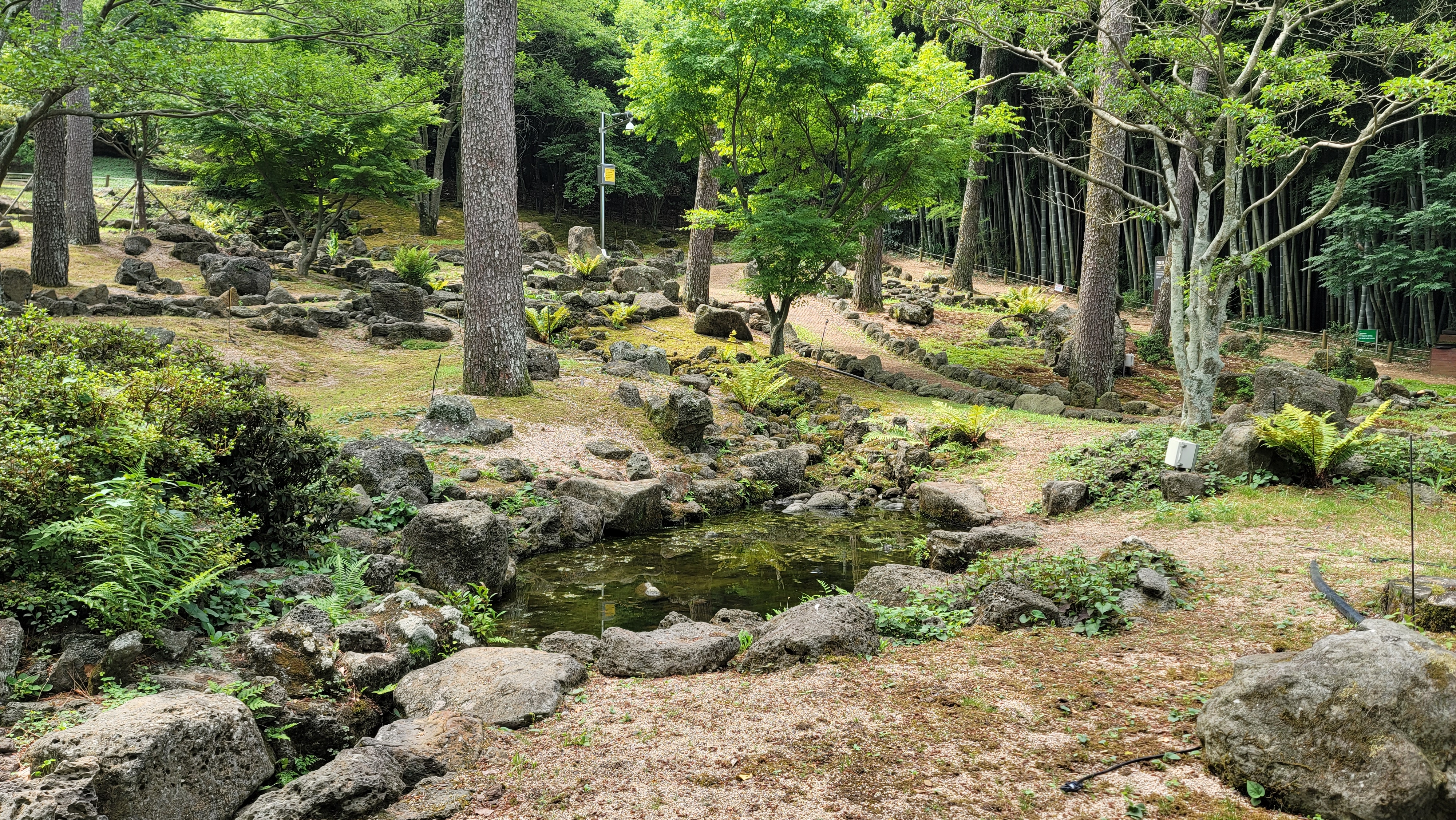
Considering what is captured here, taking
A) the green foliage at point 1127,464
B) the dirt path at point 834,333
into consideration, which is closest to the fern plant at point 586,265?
the dirt path at point 834,333

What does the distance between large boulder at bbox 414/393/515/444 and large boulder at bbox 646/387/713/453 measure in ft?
7.64

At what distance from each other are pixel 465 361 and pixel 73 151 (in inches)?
649

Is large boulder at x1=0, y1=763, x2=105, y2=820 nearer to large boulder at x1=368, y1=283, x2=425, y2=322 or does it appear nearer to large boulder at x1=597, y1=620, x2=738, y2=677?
large boulder at x1=597, y1=620, x2=738, y2=677

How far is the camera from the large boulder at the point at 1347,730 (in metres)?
2.78

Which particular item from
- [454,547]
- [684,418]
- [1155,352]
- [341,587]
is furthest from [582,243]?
[341,587]

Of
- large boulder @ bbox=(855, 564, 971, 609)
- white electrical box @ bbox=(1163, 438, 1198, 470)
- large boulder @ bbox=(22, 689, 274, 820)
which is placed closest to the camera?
large boulder @ bbox=(22, 689, 274, 820)

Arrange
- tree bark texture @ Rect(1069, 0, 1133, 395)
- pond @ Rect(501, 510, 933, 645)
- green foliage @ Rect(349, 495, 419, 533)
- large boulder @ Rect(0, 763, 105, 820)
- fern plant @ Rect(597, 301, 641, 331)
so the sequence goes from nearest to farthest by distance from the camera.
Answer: large boulder @ Rect(0, 763, 105, 820) < pond @ Rect(501, 510, 933, 645) < green foliage @ Rect(349, 495, 419, 533) < tree bark texture @ Rect(1069, 0, 1133, 395) < fern plant @ Rect(597, 301, 641, 331)

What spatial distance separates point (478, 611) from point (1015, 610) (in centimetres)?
392

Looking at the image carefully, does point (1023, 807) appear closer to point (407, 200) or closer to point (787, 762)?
point (787, 762)

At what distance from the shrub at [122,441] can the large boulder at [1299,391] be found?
1049 centimetres

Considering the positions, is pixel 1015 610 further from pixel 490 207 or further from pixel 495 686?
pixel 490 207

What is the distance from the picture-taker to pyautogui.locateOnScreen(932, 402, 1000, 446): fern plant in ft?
39.0

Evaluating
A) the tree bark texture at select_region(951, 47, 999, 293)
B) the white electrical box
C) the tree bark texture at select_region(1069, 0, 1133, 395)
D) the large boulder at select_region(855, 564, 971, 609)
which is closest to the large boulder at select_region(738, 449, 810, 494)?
the large boulder at select_region(855, 564, 971, 609)

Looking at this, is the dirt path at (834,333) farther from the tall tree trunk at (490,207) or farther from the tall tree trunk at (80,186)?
the tall tree trunk at (80,186)
